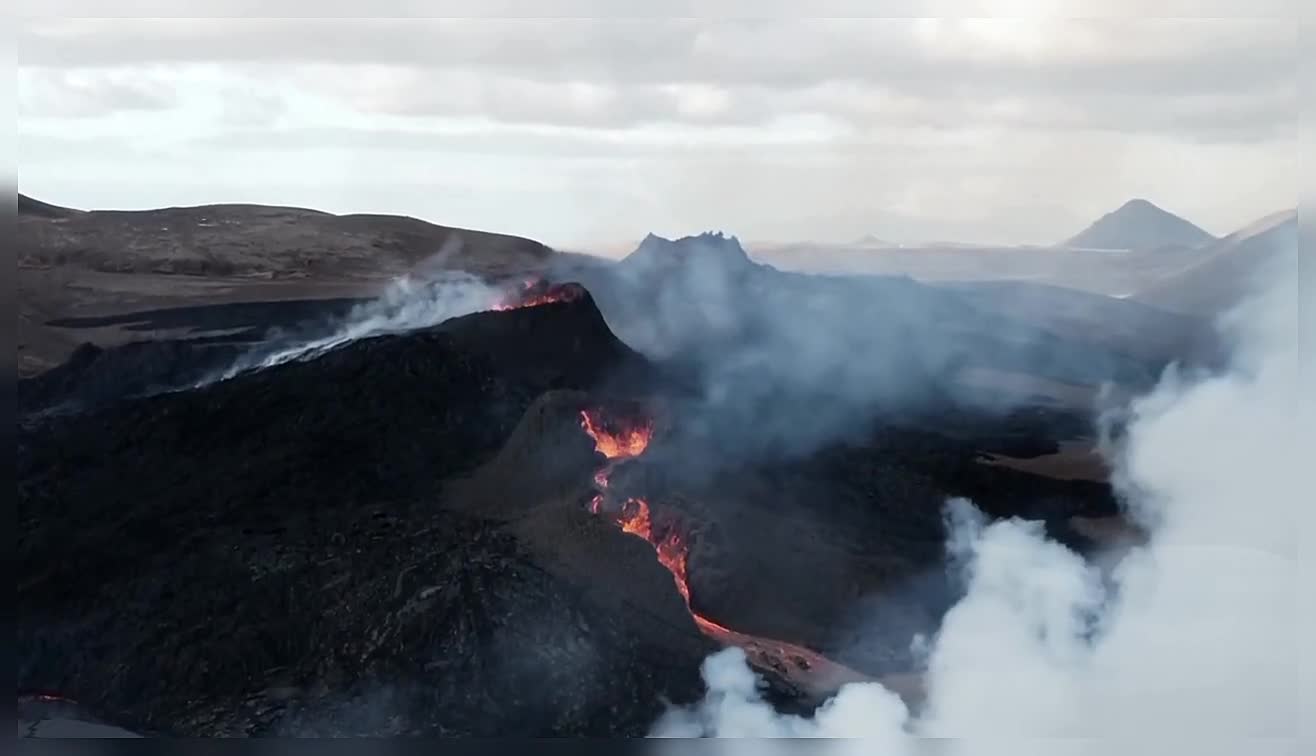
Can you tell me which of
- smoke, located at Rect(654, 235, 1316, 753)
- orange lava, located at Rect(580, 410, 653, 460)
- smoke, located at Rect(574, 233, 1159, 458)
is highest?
smoke, located at Rect(574, 233, 1159, 458)

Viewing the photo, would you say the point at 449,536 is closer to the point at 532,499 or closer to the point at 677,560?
the point at 532,499

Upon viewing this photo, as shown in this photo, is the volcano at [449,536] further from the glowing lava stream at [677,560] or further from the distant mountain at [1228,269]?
the distant mountain at [1228,269]

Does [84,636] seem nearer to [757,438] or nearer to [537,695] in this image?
[537,695]

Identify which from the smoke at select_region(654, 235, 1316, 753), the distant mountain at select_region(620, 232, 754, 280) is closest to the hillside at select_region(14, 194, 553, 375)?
the distant mountain at select_region(620, 232, 754, 280)

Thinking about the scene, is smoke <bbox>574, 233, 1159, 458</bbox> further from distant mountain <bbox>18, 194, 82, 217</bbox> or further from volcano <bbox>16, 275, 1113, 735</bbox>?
distant mountain <bbox>18, 194, 82, 217</bbox>

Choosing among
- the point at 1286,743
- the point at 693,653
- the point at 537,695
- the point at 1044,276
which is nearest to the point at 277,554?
the point at 537,695

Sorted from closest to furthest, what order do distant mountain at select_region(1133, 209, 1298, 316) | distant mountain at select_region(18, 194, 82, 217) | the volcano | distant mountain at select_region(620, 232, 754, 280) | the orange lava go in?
the volcano, distant mountain at select_region(1133, 209, 1298, 316), distant mountain at select_region(18, 194, 82, 217), the orange lava, distant mountain at select_region(620, 232, 754, 280)

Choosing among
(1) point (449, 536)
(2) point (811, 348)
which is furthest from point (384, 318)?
(2) point (811, 348)
